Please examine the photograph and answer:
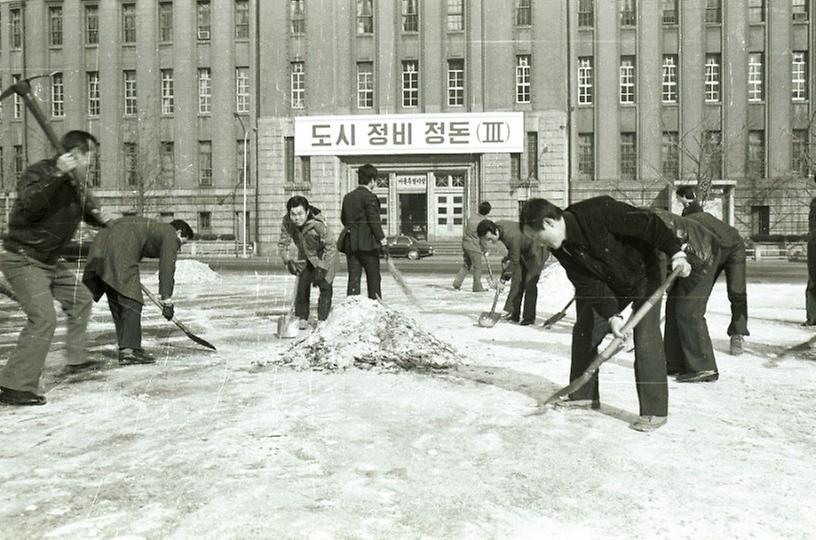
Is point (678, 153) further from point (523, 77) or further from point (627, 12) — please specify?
point (523, 77)

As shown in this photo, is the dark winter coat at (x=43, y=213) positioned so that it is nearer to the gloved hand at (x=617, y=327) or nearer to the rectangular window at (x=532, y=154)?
the gloved hand at (x=617, y=327)

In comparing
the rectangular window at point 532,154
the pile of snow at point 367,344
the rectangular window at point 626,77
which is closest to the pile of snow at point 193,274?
the pile of snow at point 367,344

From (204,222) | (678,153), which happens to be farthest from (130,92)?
(678,153)

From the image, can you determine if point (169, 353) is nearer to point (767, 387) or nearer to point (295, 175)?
point (767, 387)

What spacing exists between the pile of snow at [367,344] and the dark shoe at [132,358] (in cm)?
124

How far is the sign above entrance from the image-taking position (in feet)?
116

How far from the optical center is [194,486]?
3691mm

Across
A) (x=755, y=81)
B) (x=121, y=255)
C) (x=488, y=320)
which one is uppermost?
(x=755, y=81)

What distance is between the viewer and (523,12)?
3591cm

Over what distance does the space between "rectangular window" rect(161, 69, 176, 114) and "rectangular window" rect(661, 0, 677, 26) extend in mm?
23363

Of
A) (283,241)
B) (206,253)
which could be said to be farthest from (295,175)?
(283,241)

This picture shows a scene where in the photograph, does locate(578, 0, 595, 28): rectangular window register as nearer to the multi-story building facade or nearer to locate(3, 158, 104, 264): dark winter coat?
the multi-story building facade

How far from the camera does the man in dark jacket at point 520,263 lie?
1011 cm

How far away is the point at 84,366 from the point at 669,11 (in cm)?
3538
